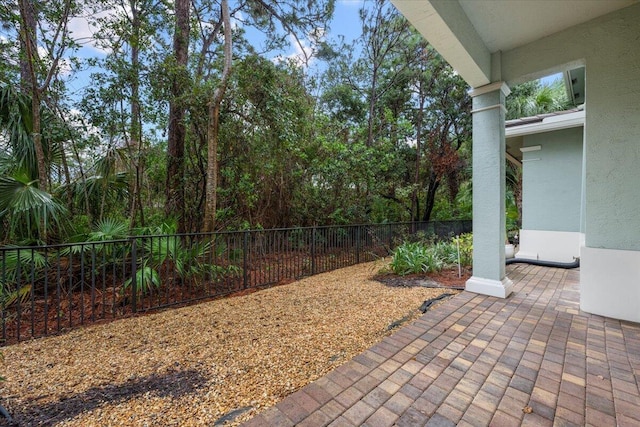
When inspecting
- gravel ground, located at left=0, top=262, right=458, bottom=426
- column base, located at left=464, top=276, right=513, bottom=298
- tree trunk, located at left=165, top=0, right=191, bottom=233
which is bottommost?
gravel ground, located at left=0, top=262, right=458, bottom=426

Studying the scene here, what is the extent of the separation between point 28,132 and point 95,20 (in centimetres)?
191

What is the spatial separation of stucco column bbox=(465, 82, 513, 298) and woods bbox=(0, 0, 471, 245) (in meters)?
2.84

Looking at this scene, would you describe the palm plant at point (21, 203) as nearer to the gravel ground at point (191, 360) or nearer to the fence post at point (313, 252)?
the gravel ground at point (191, 360)

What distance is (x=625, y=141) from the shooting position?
2775mm

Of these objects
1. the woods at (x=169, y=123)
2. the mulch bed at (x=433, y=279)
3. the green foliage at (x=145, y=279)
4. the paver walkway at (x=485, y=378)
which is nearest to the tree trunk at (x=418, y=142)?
the woods at (x=169, y=123)

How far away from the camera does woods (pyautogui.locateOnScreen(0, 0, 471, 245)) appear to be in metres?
3.52

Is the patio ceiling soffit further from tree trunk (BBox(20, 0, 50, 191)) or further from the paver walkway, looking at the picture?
tree trunk (BBox(20, 0, 50, 191))

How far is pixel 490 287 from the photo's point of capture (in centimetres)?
354

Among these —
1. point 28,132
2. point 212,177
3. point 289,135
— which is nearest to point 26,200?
point 28,132

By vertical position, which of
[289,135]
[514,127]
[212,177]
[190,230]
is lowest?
[190,230]

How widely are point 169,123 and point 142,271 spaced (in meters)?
2.64

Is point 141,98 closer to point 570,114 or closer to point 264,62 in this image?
point 264,62

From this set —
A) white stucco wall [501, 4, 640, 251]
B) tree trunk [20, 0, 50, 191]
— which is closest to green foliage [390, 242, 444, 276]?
white stucco wall [501, 4, 640, 251]

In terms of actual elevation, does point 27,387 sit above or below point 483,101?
below
